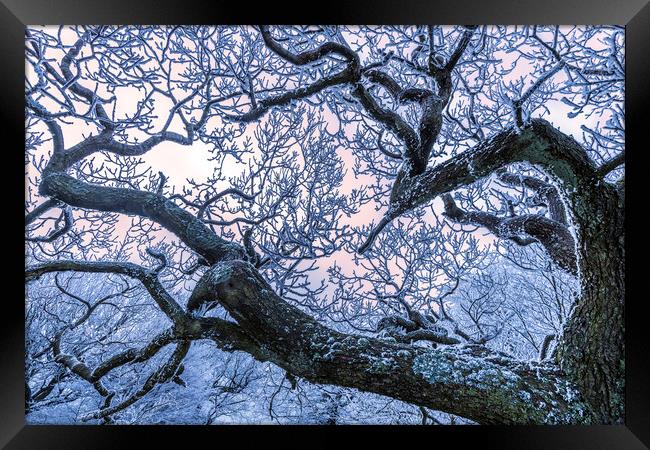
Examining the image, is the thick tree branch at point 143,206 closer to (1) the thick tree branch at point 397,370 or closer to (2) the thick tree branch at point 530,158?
(1) the thick tree branch at point 397,370

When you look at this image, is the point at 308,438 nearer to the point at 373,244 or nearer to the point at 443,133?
the point at 373,244

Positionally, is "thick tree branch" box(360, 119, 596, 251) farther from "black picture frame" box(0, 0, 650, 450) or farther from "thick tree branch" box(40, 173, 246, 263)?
"thick tree branch" box(40, 173, 246, 263)

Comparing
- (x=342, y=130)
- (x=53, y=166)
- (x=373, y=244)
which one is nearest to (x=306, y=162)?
(x=342, y=130)

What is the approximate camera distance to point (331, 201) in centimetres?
192

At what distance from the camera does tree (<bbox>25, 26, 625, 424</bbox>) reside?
166 cm

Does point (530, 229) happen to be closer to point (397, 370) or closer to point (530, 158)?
point (530, 158)

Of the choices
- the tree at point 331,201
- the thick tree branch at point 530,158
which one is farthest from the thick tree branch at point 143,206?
the thick tree branch at point 530,158

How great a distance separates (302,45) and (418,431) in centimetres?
223

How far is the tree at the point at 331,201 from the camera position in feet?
5.45

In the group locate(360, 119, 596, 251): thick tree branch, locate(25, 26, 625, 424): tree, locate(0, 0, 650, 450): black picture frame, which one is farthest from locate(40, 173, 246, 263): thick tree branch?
locate(360, 119, 596, 251): thick tree branch
